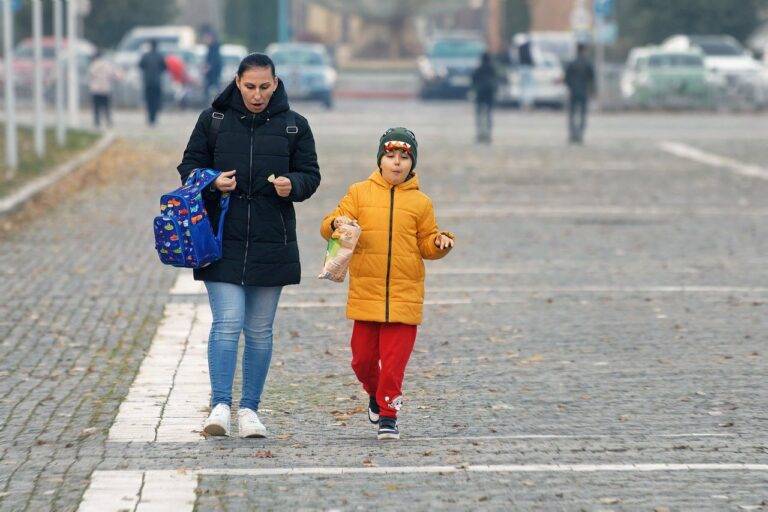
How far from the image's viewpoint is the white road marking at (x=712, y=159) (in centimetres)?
2560

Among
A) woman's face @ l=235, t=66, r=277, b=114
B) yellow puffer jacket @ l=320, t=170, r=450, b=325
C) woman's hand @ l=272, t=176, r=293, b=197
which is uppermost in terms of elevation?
woman's face @ l=235, t=66, r=277, b=114

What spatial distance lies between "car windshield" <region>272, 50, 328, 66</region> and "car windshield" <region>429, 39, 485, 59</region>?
4.88 m

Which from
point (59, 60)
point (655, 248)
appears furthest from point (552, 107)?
point (655, 248)

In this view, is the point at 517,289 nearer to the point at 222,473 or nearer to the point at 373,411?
the point at 373,411

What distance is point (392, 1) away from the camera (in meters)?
93.1

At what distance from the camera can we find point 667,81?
4612cm

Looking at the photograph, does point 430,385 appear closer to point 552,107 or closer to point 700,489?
point 700,489

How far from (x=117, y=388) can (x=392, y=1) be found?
8523 cm

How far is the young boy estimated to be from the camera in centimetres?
754

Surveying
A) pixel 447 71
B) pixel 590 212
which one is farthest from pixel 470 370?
pixel 447 71

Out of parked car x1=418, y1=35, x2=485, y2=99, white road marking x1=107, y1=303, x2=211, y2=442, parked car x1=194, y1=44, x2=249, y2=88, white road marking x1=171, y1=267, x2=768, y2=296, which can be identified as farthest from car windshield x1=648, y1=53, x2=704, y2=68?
white road marking x1=107, y1=303, x2=211, y2=442

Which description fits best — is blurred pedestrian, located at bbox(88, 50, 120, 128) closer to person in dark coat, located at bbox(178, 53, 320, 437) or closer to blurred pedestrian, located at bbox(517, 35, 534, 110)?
blurred pedestrian, located at bbox(517, 35, 534, 110)

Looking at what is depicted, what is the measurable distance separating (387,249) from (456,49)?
149 feet

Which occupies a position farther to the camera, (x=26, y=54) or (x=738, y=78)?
(x=26, y=54)
